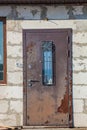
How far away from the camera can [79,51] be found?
9938mm

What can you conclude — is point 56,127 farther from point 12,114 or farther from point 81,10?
point 81,10

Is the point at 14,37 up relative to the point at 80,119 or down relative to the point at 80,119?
up

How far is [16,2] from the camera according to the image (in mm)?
9820

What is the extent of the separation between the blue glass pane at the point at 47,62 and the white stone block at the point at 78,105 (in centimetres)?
69

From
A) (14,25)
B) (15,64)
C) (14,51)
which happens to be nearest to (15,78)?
(15,64)

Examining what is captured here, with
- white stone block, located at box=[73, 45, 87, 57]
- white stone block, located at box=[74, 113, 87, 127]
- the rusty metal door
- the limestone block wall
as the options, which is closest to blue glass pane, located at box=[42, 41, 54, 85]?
the rusty metal door

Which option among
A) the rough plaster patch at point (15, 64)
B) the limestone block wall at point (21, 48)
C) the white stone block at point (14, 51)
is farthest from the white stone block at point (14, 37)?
the rough plaster patch at point (15, 64)

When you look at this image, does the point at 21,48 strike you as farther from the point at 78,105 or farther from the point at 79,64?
the point at 78,105

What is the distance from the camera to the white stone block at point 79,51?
994 cm

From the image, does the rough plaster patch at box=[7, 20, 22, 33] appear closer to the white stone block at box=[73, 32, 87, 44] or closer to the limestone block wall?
the limestone block wall

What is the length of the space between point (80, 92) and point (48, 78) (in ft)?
2.53

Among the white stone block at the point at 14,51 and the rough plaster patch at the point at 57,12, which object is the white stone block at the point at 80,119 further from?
the rough plaster patch at the point at 57,12

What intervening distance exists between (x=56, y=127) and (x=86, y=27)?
231 centimetres

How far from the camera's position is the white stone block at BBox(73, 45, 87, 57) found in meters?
9.94
